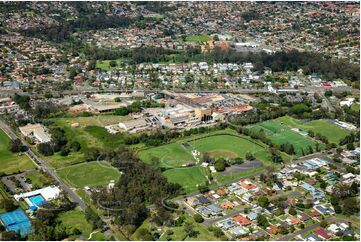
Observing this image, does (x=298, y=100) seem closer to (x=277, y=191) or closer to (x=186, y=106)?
(x=186, y=106)

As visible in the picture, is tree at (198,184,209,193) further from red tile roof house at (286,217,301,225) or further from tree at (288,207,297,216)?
red tile roof house at (286,217,301,225)

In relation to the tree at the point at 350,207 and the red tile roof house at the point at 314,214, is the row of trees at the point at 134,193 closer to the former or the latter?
the red tile roof house at the point at 314,214

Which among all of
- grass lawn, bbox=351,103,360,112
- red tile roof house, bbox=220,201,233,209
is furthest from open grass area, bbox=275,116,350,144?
red tile roof house, bbox=220,201,233,209

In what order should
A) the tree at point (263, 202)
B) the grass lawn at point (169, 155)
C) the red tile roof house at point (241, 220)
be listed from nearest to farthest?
1. the red tile roof house at point (241, 220)
2. the tree at point (263, 202)
3. the grass lawn at point (169, 155)

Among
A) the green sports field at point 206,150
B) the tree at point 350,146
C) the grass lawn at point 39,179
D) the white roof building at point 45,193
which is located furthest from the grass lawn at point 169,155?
the tree at point 350,146

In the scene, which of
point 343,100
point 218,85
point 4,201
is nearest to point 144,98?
point 218,85

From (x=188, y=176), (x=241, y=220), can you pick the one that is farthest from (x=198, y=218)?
(x=188, y=176)
